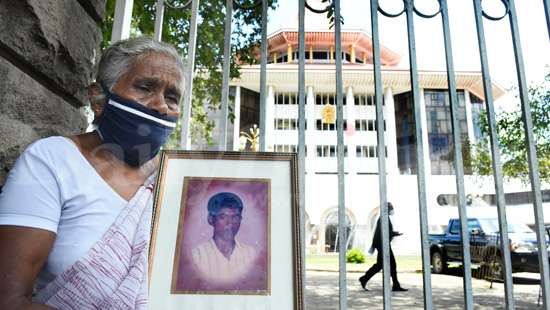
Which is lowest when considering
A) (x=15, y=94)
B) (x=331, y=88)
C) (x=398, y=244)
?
(x=398, y=244)

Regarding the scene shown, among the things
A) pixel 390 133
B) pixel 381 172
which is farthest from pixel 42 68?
pixel 390 133

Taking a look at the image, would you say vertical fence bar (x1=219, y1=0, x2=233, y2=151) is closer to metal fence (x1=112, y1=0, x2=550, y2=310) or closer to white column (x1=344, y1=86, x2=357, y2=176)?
metal fence (x1=112, y1=0, x2=550, y2=310)

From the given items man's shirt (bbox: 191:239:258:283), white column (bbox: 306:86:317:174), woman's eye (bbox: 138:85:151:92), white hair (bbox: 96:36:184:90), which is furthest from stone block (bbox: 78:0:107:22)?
white column (bbox: 306:86:317:174)

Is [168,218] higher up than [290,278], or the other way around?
[168,218]

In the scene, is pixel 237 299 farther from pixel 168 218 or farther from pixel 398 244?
pixel 398 244

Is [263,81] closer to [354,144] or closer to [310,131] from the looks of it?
[310,131]

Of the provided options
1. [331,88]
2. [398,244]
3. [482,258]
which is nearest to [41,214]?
[482,258]

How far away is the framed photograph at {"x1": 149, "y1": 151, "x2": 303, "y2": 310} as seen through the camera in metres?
1.34

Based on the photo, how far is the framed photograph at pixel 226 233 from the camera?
1345 mm

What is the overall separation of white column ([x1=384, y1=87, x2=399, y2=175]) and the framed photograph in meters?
23.9

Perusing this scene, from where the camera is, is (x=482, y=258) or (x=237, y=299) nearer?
(x=237, y=299)

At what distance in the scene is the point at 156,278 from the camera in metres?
1.35

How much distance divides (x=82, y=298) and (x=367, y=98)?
25.5 meters

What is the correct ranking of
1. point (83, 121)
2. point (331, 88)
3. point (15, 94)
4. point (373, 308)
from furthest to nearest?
1. point (331, 88)
2. point (373, 308)
3. point (83, 121)
4. point (15, 94)
